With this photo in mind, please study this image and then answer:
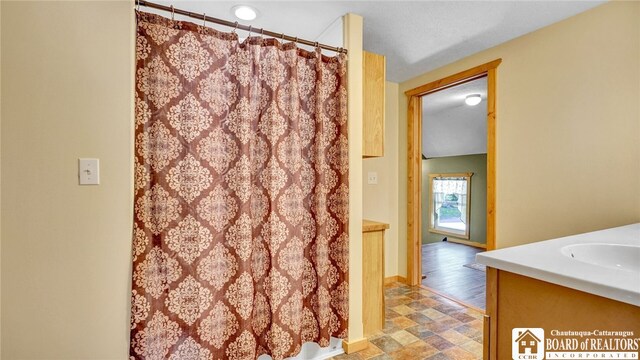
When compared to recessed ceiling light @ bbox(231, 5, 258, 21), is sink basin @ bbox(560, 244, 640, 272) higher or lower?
lower

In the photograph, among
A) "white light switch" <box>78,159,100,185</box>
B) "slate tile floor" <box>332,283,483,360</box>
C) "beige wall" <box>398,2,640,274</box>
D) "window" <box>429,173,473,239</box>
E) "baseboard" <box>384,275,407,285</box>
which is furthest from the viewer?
"window" <box>429,173,473,239</box>

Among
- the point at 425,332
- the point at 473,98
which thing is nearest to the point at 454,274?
the point at 425,332

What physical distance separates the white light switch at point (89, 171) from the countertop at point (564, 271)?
1.61 metres

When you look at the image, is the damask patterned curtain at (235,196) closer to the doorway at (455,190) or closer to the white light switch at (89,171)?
the white light switch at (89,171)

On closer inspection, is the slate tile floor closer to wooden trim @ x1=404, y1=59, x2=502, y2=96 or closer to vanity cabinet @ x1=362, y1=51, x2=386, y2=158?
vanity cabinet @ x1=362, y1=51, x2=386, y2=158

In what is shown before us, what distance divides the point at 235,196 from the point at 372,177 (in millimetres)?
1884

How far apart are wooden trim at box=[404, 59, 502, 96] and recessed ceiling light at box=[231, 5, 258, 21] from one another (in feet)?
6.32

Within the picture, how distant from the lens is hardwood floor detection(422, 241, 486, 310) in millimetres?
2941

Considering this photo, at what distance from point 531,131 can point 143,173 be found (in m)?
2.69

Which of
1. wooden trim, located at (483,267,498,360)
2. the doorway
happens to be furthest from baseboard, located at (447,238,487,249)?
wooden trim, located at (483,267,498,360)

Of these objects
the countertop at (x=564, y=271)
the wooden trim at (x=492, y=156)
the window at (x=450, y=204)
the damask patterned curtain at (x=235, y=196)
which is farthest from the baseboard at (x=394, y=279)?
the window at (x=450, y=204)

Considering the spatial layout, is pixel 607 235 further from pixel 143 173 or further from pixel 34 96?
pixel 34 96

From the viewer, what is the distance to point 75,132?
50.0 inches

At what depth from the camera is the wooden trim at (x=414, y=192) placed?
3244 millimetres
